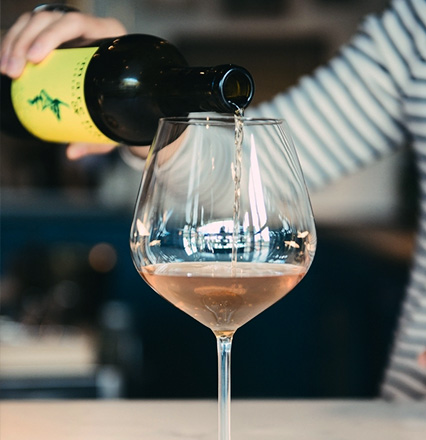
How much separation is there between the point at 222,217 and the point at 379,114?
657 millimetres

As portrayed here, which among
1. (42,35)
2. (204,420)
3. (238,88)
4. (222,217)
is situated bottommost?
(204,420)

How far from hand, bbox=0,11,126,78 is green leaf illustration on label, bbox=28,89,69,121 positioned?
0.04 meters

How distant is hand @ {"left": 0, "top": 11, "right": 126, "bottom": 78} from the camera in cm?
86

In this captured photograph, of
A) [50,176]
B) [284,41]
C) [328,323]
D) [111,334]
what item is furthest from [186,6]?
[111,334]

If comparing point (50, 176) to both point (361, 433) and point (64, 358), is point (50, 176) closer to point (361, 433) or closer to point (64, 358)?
point (64, 358)

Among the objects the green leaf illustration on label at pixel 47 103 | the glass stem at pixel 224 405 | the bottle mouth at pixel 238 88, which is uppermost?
the green leaf illustration on label at pixel 47 103

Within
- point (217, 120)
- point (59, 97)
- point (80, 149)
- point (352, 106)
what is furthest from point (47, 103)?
point (352, 106)

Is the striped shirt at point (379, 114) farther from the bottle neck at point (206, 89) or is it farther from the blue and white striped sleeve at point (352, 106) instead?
the bottle neck at point (206, 89)

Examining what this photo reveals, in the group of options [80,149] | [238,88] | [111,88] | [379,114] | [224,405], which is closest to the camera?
[224,405]

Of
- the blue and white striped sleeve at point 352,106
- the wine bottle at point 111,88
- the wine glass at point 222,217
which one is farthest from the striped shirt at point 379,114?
the wine glass at point 222,217

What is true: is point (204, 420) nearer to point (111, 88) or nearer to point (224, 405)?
point (224, 405)

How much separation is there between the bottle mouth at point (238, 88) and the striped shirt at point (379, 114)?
1.55ft

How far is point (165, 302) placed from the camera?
3334 mm

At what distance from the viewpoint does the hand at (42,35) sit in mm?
856
